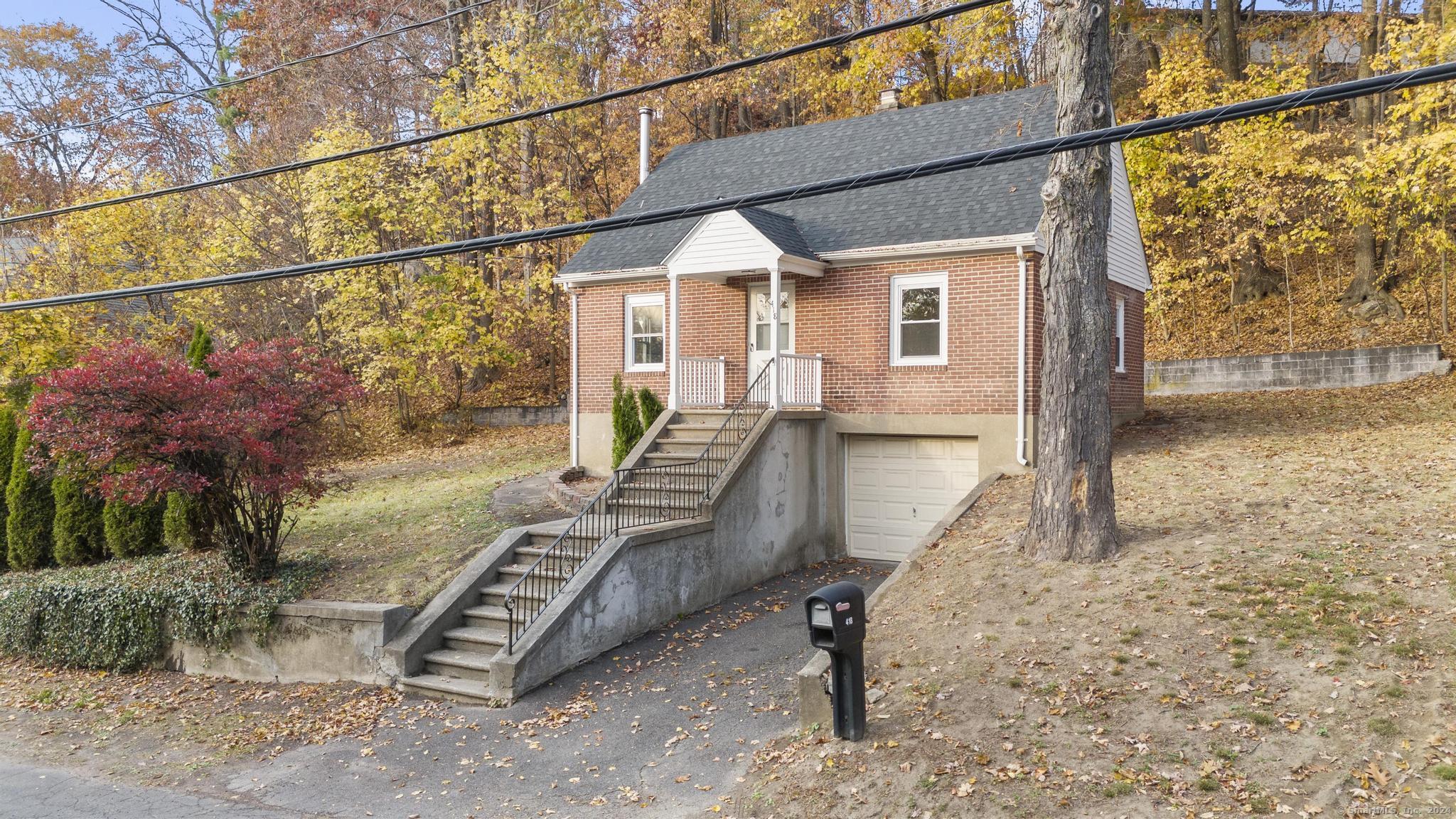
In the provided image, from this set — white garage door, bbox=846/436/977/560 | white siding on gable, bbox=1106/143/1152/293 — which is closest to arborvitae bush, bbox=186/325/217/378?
white garage door, bbox=846/436/977/560

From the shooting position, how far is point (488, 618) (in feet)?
36.7

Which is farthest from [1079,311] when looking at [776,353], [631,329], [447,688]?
[631,329]


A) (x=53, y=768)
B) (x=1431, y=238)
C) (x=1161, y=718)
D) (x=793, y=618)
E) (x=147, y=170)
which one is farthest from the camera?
(x=147, y=170)

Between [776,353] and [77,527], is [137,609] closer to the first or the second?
[77,527]

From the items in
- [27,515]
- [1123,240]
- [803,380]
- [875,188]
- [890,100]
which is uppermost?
[890,100]

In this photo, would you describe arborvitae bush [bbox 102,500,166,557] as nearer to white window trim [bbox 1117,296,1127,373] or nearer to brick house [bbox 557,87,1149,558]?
brick house [bbox 557,87,1149,558]

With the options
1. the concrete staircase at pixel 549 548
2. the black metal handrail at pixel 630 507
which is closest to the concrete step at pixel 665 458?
the concrete staircase at pixel 549 548

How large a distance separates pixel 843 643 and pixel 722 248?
949 cm

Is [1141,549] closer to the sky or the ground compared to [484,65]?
closer to the ground

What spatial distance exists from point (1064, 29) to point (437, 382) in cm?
1910

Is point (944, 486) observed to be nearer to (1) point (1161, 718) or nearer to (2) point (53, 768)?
(1) point (1161, 718)

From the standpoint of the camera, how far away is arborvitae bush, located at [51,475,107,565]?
48.4 feet

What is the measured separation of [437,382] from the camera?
24.8m

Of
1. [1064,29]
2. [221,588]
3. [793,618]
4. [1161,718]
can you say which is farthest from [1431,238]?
[221,588]
